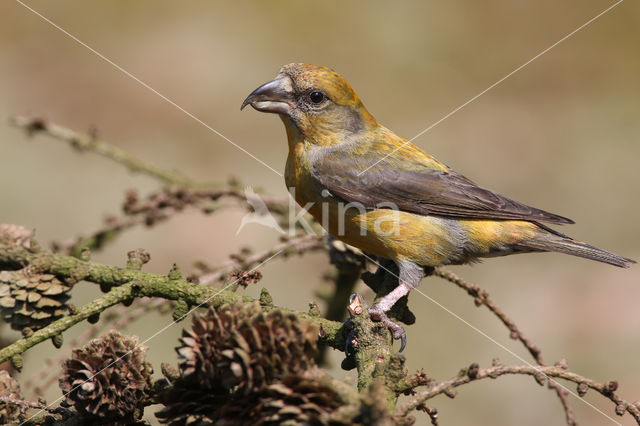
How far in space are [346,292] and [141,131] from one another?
4.90 meters

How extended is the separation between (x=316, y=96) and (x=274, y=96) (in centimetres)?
24

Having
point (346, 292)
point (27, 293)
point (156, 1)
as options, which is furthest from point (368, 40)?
point (27, 293)

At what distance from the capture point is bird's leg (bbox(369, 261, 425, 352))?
2383 mm

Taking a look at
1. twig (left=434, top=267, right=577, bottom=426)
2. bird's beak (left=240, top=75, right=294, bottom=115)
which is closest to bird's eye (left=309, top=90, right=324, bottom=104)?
bird's beak (left=240, top=75, right=294, bottom=115)

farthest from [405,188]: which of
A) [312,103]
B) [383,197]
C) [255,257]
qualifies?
[255,257]

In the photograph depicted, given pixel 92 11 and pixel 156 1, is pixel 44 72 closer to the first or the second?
pixel 92 11

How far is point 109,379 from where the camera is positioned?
164 centimetres

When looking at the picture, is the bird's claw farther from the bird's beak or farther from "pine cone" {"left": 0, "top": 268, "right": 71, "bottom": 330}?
the bird's beak

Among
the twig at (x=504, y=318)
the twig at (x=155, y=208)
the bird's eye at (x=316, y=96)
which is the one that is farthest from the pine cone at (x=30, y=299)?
the bird's eye at (x=316, y=96)

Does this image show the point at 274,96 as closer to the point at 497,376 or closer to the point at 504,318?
the point at 504,318

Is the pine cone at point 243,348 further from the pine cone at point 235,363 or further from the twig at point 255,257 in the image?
the twig at point 255,257

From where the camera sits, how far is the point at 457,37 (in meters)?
8.26

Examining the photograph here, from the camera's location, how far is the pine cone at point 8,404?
1.74m

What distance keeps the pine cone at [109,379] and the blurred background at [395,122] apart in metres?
3.23
